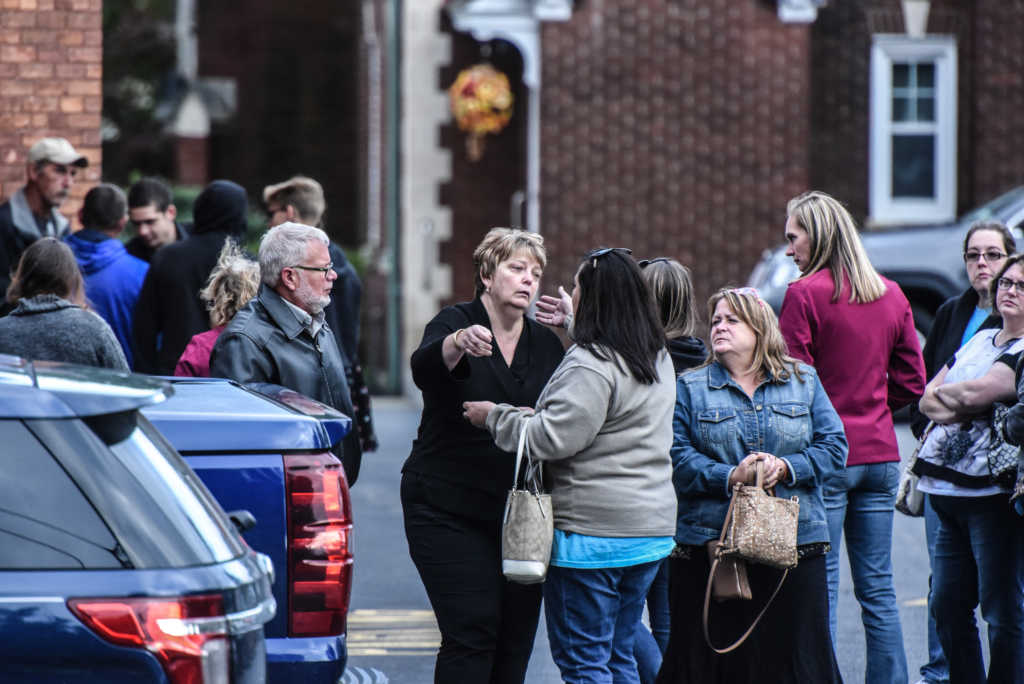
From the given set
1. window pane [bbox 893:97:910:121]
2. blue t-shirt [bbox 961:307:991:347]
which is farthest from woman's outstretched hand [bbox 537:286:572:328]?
window pane [bbox 893:97:910:121]

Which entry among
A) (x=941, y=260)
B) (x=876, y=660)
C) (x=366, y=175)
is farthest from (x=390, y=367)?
(x=876, y=660)

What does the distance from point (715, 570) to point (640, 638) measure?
33.3 inches

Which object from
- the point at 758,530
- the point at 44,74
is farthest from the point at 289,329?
the point at 44,74

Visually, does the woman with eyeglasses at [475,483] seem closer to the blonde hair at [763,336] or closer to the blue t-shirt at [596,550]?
the blue t-shirt at [596,550]

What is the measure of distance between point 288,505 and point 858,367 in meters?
2.55

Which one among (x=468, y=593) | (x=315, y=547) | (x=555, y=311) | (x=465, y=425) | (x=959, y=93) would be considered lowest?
(x=468, y=593)

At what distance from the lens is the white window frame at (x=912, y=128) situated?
17.0 meters

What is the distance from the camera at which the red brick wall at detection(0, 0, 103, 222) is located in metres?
8.55

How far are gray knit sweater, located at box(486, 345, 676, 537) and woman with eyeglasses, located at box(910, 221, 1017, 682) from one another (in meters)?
1.74

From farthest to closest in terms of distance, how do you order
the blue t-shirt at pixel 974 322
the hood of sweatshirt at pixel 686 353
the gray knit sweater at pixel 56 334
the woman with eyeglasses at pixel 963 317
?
1. the blue t-shirt at pixel 974 322
2. the woman with eyeglasses at pixel 963 317
3. the hood of sweatshirt at pixel 686 353
4. the gray knit sweater at pixel 56 334

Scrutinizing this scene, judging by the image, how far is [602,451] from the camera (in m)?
4.60

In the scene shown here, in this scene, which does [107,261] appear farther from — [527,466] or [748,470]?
[748,470]

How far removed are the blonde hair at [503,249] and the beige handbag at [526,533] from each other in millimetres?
620

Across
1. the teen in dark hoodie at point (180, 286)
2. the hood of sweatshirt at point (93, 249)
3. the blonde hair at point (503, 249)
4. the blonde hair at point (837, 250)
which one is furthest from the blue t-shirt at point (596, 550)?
the hood of sweatshirt at point (93, 249)
